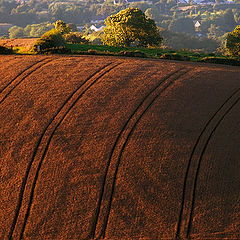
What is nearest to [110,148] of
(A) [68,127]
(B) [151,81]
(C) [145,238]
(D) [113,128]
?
(D) [113,128]

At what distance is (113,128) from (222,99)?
9471 millimetres

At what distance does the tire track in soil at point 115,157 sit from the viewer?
18.9m

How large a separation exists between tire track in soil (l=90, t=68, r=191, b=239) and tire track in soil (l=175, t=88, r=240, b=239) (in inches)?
177

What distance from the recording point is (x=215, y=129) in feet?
74.4

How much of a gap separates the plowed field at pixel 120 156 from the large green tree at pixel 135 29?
29.5 m

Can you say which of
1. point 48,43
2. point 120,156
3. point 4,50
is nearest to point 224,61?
point 120,156

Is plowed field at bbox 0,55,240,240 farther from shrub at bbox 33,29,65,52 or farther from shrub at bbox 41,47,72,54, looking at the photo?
shrub at bbox 33,29,65,52

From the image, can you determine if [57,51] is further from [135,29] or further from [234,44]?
[234,44]

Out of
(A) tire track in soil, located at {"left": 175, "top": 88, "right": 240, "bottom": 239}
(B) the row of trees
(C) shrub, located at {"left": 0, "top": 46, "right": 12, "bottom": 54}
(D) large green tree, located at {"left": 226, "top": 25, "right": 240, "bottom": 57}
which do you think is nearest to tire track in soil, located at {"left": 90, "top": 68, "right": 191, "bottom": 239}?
(A) tire track in soil, located at {"left": 175, "top": 88, "right": 240, "bottom": 239}

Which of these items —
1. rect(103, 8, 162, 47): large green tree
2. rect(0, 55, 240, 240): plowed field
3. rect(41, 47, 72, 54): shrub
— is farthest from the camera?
rect(103, 8, 162, 47): large green tree

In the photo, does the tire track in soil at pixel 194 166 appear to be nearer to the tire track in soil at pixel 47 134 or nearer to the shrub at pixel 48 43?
the tire track in soil at pixel 47 134

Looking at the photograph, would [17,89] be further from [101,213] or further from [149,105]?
[101,213]

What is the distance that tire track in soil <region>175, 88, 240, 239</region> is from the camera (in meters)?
18.3

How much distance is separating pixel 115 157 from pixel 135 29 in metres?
→ 39.5
